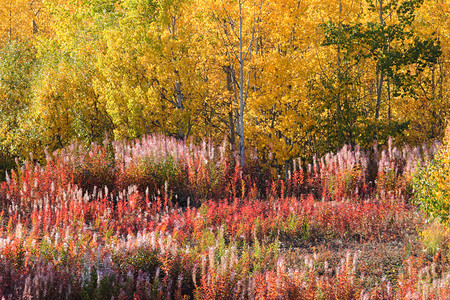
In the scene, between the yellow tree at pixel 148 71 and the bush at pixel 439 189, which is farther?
the yellow tree at pixel 148 71

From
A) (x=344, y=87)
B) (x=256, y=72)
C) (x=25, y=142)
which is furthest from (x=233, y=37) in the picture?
(x=25, y=142)

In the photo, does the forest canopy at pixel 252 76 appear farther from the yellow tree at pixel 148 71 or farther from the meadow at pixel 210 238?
the meadow at pixel 210 238

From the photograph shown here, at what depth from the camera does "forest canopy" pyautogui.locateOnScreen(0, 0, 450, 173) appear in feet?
38.4

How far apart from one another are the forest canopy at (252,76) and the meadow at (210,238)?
2.10 m

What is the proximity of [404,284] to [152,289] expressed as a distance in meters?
2.49

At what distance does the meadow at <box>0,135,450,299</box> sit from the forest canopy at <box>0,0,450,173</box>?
6.91 feet

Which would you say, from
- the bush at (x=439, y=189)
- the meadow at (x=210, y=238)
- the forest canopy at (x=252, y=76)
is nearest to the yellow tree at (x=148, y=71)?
the forest canopy at (x=252, y=76)

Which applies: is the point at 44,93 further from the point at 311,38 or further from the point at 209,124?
the point at 311,38

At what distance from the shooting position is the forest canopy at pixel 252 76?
460 inches

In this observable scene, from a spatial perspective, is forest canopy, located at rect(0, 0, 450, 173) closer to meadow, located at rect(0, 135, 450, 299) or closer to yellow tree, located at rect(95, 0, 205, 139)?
yellow tree, located at rect(95, 0, 205, 139)

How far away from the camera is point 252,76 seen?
13828mm

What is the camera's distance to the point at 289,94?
11.6 metres

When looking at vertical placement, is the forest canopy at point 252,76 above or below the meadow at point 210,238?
above

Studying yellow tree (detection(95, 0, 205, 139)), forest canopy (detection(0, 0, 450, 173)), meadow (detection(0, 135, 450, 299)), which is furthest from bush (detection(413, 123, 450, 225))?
yellow tree (detection(95, 0, 205, 139))
